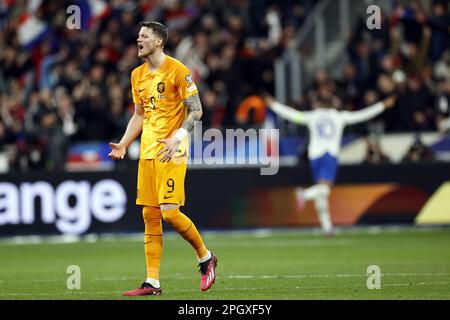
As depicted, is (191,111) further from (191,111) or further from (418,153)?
(418,153)

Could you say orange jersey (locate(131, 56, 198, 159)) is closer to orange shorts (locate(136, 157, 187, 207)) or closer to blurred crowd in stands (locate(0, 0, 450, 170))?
orange shorts (locate(136, 157, 187, 207))

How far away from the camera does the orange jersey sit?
11828 mm

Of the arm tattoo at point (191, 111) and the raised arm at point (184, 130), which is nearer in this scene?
the raised arm at point (184, 130)

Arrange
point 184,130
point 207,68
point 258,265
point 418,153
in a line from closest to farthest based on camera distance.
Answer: point 184,130
point 258,265
point 418,153
point 207,68

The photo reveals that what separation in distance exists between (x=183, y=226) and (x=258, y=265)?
3.97 m

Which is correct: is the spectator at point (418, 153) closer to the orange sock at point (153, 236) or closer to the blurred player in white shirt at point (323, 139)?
the blurred player in white shirt at point (323, 139)

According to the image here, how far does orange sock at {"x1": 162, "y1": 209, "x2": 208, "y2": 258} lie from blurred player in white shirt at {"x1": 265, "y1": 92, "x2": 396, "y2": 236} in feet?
31.5

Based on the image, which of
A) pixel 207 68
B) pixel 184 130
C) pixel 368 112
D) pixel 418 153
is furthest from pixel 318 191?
pixel 184 130

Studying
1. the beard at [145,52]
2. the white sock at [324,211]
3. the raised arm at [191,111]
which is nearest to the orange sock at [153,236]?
the raised arm at [191,111]

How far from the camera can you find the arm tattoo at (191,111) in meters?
11.6

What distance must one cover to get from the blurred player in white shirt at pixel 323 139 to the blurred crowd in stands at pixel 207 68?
1402 millimetres

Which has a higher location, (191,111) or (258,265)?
(191,111)

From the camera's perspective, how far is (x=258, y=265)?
1571 cm
